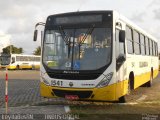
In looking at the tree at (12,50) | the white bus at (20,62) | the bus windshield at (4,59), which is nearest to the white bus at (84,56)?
the white bus at (20,62)

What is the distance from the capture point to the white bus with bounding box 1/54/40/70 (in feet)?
208

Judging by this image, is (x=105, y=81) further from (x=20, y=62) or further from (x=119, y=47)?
(x=20, y=62)

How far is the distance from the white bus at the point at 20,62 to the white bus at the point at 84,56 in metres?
47.9

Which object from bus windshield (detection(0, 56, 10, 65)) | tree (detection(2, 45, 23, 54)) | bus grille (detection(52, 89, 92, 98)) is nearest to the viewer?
bus grille (detection(52, 89, 92, 98))

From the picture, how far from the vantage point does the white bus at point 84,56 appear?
1248 centimetres

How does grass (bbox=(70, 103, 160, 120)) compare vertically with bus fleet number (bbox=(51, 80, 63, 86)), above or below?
below

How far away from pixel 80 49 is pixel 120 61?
1456 mm

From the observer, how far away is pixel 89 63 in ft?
41.2

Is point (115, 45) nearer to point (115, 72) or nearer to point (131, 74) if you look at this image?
point (115, 72)

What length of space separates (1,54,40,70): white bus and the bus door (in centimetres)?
4811

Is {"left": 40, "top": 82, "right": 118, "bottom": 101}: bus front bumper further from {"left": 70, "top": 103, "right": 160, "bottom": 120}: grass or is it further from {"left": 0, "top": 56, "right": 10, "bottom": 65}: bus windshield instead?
{"left": 0, "top": 56, "right": 10, "bottom": 65}: bus windshield

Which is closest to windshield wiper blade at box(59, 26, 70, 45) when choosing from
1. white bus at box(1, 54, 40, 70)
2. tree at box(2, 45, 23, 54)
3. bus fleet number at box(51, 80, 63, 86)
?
bus fleet number at box(51, 80, 63, 86)

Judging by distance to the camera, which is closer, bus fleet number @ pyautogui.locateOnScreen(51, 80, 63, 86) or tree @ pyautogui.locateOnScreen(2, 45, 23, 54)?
bus fleet number @ pyautogui.locateOnScreen(51, 80, 63, 86)

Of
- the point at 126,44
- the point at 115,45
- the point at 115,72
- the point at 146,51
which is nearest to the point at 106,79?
the point at 115,72
